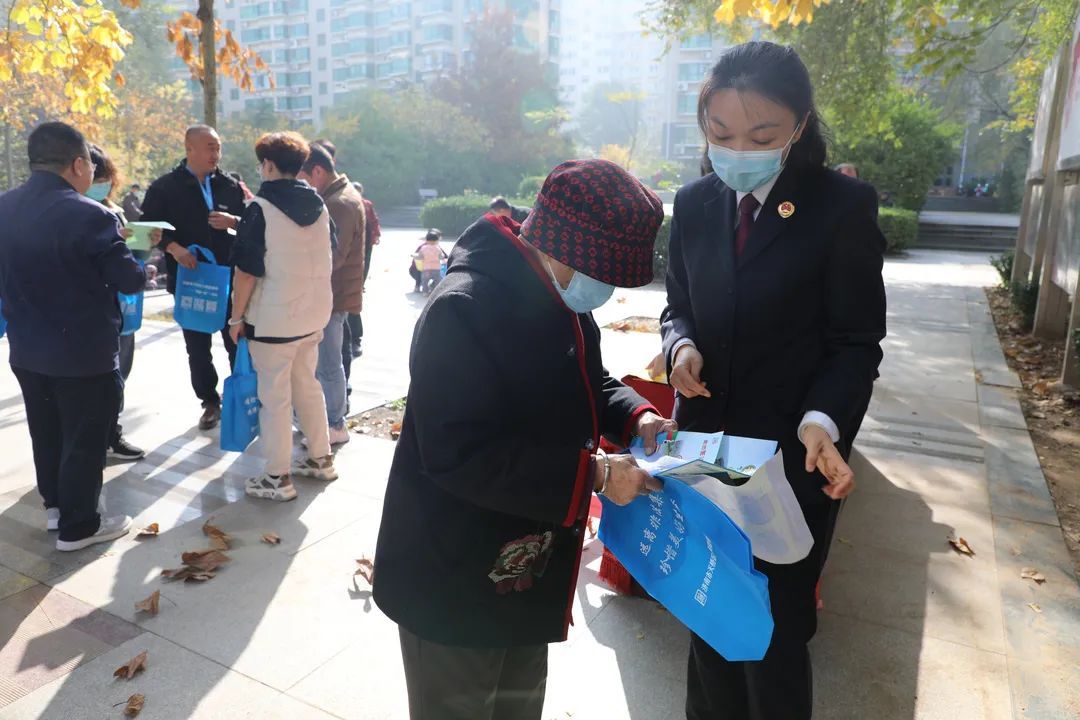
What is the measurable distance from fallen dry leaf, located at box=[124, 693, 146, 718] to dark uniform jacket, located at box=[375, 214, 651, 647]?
1.53 meters

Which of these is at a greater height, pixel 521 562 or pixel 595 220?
pixel 595 220

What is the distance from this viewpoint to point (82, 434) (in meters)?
3.70

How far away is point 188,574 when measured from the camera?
3531mm

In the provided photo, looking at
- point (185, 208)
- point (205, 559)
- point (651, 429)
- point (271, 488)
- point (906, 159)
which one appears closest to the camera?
point (651, 429)

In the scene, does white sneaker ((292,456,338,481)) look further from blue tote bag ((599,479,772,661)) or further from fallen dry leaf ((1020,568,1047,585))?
fallen dry leaf ((1020,568,1047,585))

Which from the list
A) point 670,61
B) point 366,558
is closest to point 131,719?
point 366,558

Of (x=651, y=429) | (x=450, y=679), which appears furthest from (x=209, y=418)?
(x=651, y=429)

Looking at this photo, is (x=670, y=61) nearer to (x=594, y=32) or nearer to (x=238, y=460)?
(x=594, y=32)

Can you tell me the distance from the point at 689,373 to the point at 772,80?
0.76m

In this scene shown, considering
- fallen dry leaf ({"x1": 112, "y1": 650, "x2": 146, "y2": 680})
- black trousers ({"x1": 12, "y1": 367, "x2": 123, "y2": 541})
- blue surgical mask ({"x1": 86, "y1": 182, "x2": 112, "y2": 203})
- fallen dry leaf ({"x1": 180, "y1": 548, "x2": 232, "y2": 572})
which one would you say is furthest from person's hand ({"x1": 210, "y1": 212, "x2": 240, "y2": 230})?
fallen dry leaf ({"x1": 112, "y1": 650, "x2": 146, "y2": 680})

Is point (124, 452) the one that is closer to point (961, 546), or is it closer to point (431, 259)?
point (961, 546)

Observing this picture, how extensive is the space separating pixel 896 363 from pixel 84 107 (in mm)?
8222

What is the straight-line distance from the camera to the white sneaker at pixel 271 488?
4.39 m

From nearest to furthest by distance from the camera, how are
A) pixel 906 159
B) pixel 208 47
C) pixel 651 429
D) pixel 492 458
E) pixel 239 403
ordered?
pixel 492 458 < pixel 651 429 < pixel 239 403 < pixel 208 47 < pixel 906 159
